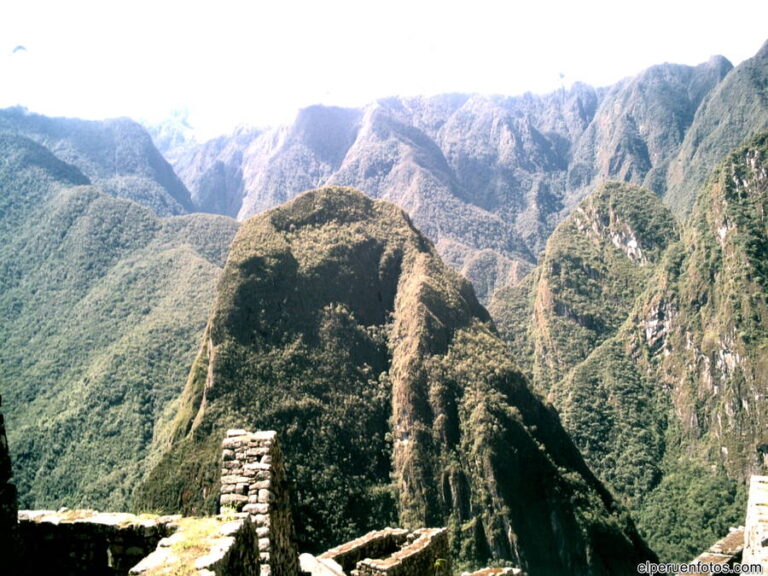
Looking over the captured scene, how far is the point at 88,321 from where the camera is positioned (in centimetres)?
11075

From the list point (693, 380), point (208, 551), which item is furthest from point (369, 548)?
point (693, 380)

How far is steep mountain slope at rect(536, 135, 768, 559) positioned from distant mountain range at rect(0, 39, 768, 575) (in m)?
0.41

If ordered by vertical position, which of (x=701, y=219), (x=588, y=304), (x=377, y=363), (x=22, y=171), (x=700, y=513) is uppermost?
(x=22, y=171)

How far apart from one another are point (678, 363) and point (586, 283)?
2992cm

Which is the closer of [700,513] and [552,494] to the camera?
[552,494]

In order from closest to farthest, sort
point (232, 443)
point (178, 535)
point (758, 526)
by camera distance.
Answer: point (178, 535) < point (758, 526) < point (232, 443)

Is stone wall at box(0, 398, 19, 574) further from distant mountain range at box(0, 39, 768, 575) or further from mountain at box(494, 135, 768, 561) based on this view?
mountain at box(494, 135, 768, 561)

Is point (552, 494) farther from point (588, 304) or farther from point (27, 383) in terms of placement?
point (588, 304)

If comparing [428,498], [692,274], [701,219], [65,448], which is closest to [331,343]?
[428,498]

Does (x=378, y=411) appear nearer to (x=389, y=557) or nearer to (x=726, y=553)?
(x=726, y=553)

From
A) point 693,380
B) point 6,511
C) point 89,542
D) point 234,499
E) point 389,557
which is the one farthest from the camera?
point 693,380

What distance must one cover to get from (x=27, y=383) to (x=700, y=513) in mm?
94794

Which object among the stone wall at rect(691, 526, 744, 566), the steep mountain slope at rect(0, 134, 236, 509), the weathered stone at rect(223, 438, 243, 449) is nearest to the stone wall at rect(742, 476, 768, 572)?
the stone wall at rect(691, 526, 744, 566)

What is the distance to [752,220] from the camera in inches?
4552
